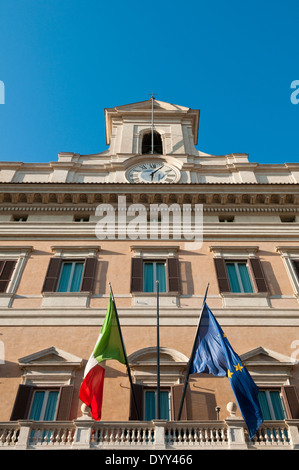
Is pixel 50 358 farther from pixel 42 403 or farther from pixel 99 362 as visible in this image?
pixel 99 362

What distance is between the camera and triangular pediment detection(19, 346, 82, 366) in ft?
39.7

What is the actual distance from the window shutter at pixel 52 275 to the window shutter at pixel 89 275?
0.90 m

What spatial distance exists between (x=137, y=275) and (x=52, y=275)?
274 centimetres

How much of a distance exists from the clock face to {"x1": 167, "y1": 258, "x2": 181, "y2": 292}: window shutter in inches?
184

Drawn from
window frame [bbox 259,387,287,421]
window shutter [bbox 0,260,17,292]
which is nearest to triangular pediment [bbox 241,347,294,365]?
window frame [bbox 259,387,287,421]

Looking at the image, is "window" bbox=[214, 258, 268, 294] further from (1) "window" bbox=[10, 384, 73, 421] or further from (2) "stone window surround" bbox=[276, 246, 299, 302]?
(1) "window" bbox=[10, 384, 73, 421]

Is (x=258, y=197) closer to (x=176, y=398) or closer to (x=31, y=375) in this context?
(x=176, y=398)

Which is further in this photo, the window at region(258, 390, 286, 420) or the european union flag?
the window at region(258, 390, 286, 420)

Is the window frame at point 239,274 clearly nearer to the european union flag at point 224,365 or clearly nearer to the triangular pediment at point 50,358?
the european union flag at point 224,365

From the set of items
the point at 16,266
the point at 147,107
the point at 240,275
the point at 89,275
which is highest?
the point at 147,107

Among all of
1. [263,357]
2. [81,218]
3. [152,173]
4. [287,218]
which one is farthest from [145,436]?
[152,173]

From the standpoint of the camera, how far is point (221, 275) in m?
14.8

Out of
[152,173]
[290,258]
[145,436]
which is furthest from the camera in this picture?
[152,173]

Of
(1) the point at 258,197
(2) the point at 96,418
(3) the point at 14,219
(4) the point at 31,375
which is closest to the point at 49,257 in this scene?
(3) the point at 14,219
